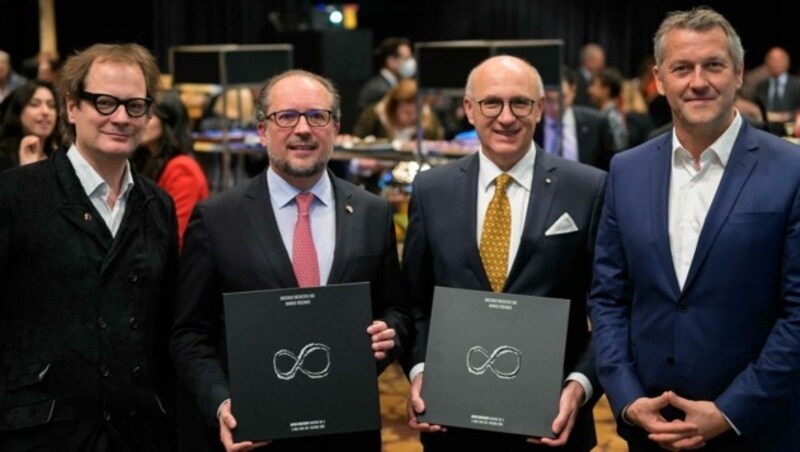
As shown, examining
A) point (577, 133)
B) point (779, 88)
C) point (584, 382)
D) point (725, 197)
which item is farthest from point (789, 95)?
point (725, 197)

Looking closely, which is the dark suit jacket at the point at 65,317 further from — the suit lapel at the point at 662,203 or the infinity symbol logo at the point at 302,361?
the suit lapel at the point at 662,203

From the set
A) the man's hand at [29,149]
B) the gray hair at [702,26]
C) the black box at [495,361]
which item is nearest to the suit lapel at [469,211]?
the black box at [495,361]

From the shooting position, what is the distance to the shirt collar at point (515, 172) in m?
3.11

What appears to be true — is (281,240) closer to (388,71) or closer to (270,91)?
(270,91)

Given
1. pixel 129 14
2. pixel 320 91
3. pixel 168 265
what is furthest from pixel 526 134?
pixel 129 14

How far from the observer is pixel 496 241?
121 inches

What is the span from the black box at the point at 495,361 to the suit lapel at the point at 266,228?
375 mm

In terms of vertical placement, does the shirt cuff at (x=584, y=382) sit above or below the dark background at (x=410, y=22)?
below

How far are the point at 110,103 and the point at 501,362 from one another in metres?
1.14

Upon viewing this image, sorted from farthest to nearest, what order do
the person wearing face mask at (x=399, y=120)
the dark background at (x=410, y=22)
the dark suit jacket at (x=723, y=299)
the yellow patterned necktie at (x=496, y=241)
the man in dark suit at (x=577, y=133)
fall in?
the dark background at (x=410, y=22) < the person wearing face mask at (x=399, y=120) < the man in dark suit at (x=577, y=133) < the yellow patterned necktie at (x=496, y=241) < the dark suit jacket at (x=723, y=299)

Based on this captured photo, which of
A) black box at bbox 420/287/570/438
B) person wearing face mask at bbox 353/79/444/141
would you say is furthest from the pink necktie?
person wearing face mask at bbox 353/79/444/141

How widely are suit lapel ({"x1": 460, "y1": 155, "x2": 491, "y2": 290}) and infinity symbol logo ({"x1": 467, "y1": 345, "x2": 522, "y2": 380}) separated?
0.22m

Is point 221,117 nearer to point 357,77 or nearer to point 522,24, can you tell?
point 357,77

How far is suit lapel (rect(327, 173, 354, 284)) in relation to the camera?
294 cm
